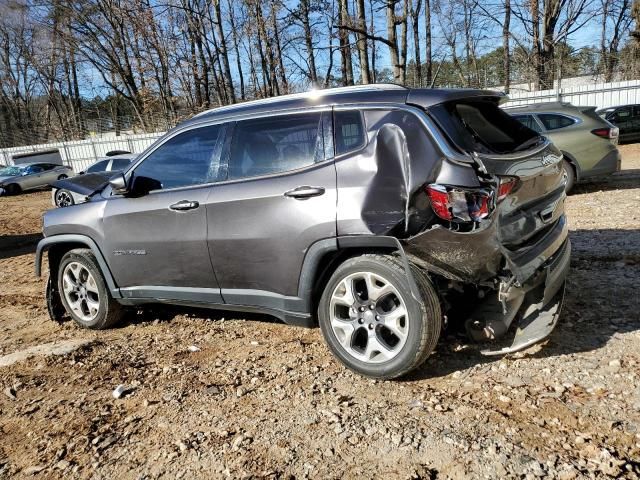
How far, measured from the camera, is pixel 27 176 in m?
22.1

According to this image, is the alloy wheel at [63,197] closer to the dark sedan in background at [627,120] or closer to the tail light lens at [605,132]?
the tail light lens at [605,132]

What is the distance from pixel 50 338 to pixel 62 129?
35.1 m

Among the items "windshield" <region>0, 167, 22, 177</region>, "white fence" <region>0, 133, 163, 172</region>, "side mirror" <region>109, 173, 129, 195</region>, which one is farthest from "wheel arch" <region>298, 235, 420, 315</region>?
"white fence" <region>0, 133, 163, 172</region>

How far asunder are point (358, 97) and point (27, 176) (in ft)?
75.7

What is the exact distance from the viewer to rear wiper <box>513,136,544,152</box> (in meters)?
3.31

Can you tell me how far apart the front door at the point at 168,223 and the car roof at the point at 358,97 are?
320 millimetres

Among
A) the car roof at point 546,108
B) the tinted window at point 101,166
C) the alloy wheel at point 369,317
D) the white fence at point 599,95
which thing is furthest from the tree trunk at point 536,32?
the alloy wheel at point 369,317

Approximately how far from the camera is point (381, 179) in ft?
9.89

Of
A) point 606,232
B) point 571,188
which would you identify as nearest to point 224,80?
point 571,188

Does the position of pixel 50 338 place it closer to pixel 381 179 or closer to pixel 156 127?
pixel 381 179

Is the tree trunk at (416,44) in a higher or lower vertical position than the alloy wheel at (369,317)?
higher

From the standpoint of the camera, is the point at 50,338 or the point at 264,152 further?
the point at 50,338

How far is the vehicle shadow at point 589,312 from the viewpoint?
3332mm

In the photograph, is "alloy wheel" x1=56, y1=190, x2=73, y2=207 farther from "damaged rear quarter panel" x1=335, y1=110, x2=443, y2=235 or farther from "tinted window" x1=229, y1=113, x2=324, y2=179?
"damaged rear quarter panel" x1=335, y1=110, x2=443, y2=235
